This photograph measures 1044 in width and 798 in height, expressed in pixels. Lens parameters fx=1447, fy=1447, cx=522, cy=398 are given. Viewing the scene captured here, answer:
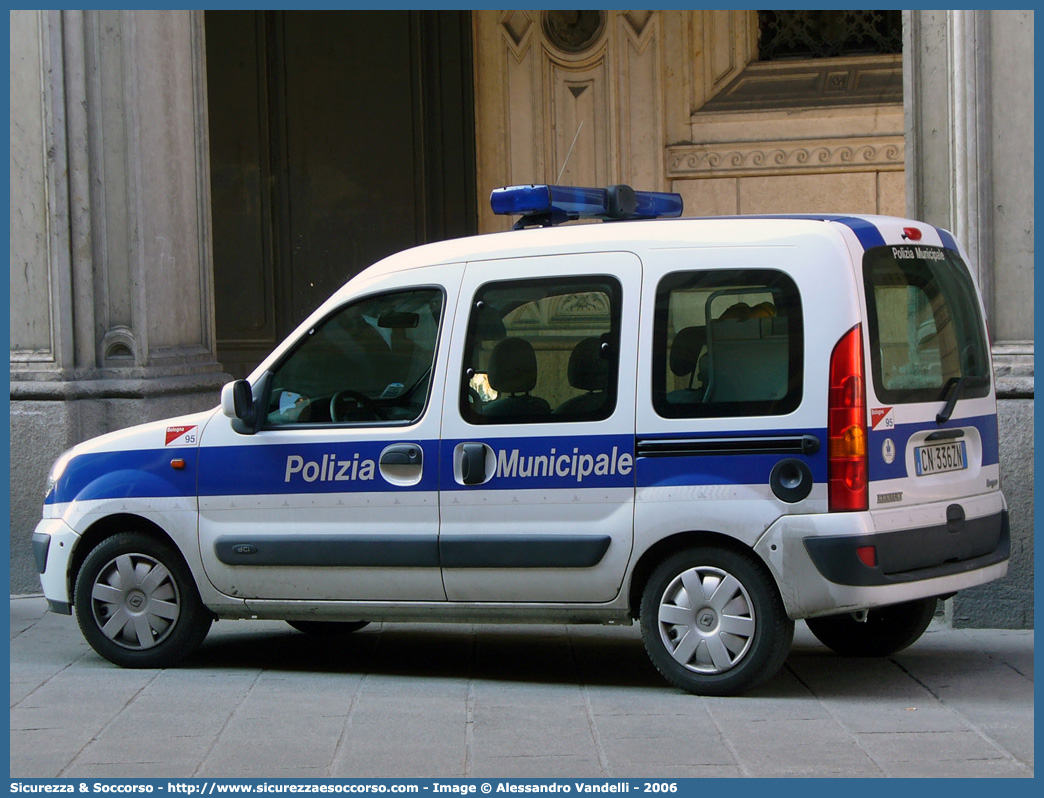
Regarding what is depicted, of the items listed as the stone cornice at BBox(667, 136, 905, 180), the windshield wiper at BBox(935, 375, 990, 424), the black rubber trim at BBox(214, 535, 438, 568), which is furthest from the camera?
the stone cornice at BBox(667, 136, 905, 180)

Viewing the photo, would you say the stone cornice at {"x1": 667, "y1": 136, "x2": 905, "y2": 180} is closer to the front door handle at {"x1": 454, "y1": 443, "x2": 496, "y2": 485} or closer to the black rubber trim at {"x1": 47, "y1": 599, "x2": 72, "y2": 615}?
the front door handle at {"x1": 454, "y1": 443, "x2": 496, "y2": 485}

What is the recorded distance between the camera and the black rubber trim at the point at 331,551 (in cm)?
→ 618

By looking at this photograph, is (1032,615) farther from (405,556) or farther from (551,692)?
(405,556)

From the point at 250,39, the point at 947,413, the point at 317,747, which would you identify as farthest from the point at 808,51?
the point at 317,747

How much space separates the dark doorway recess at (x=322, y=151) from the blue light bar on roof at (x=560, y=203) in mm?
6284

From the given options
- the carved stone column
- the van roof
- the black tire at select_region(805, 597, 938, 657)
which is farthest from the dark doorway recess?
the black tire at select_region(805, 597, 938, 657)

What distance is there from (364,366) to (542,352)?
81 cm

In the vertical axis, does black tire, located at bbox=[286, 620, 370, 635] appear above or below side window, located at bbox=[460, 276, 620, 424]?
below

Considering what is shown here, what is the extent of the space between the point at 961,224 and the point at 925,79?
86 centimetres

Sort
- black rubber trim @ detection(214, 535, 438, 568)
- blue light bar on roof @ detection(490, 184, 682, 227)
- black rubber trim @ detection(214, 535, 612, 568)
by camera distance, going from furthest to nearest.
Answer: blue light bar on roof @ detection(490, 184, 682, 227)
black rubber trim @ detection(214, 535, 438, 568)
black rubber trim @ detection(214, 535, 612, 568)

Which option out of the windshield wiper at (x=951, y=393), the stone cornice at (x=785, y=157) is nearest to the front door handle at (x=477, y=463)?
the windshield wiper at (x=951, y=393)

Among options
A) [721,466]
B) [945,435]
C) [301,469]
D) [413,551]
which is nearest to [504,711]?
[413,551]

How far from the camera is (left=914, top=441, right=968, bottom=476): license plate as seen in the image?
228 inches

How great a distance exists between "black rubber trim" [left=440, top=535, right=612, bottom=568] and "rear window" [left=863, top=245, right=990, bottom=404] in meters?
1.32
